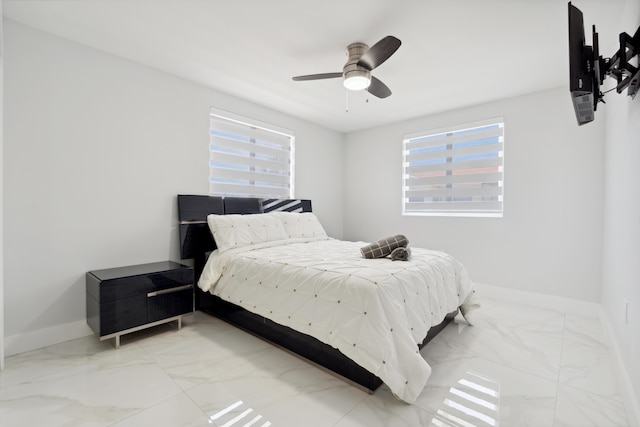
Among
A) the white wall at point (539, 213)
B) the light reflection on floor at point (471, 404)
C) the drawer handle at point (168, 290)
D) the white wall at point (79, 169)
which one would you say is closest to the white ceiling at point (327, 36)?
the white wall at point (79, 169)

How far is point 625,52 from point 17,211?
13.6ft

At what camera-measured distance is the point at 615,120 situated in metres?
2.39

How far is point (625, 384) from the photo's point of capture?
5.55 feet

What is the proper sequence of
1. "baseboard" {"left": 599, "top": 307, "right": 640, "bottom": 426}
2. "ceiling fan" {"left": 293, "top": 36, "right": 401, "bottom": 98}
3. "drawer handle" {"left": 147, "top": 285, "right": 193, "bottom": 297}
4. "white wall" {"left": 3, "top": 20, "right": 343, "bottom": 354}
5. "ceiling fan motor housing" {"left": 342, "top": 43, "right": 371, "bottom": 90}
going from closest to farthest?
"baseboard" {"left": 599, "top": 307, "right": 640, "bottom": 426} → "ceiling fan" {"left": 293, "top": 36, "right": 401, "bottom": 98} → "white wall" {"left": 3, "top": 20, "right": 343, "bottom": 354} → "ceiling fan motor housing" {"left": 342, "top": 43, "right": 371, "bottom": 90} → "drawer handle" {"left": 147, "top": 285, "right": 193, "bottom": 297}

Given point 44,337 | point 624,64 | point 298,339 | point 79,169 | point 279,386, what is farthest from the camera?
point 79,169

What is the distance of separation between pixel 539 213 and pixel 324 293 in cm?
302

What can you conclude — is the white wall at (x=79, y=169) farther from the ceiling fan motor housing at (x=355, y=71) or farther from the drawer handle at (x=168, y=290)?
the ceiling fan motor housing at (x=355, y=71)

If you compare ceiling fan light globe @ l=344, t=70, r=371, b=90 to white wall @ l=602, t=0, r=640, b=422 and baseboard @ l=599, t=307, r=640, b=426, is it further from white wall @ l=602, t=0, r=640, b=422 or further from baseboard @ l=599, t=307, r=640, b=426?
baseboard @ l=599, t=307, r=640, b=426

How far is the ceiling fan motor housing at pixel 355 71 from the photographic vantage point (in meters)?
2.30

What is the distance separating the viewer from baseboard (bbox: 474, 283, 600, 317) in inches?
120

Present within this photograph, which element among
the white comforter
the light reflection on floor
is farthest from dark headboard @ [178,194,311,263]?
the light reflection on floor

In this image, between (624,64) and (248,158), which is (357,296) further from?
(248,158)

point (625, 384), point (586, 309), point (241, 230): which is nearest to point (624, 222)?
point (625, 384)

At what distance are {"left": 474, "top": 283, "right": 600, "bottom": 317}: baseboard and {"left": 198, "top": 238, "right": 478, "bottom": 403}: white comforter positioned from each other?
1.13 m
